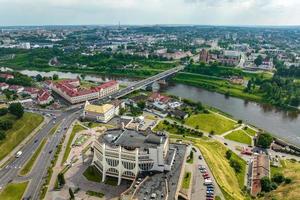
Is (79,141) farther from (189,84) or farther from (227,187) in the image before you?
(189,84)

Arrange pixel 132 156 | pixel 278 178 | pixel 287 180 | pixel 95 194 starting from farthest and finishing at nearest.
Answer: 1. pixel 278 178
2. pixel 287 180
3. pixel 132 156
4. pixel 95 194

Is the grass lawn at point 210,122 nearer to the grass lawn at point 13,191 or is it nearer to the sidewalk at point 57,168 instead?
the sidewalk at point 57,168

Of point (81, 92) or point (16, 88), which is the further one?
point (16, 88)

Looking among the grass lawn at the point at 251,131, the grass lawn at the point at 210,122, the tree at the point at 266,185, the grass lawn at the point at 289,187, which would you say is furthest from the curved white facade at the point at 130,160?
the grass lawn at the point at 251,131

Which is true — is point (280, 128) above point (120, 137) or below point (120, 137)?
below

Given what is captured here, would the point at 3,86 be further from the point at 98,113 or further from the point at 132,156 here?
the point at 132,156

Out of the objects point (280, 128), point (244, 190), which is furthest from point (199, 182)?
point (280, 128)

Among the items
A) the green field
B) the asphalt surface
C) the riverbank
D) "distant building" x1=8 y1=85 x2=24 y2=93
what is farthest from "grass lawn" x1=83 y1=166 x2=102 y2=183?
the green field

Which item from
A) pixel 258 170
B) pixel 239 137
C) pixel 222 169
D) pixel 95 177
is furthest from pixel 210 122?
pixel 95 177
